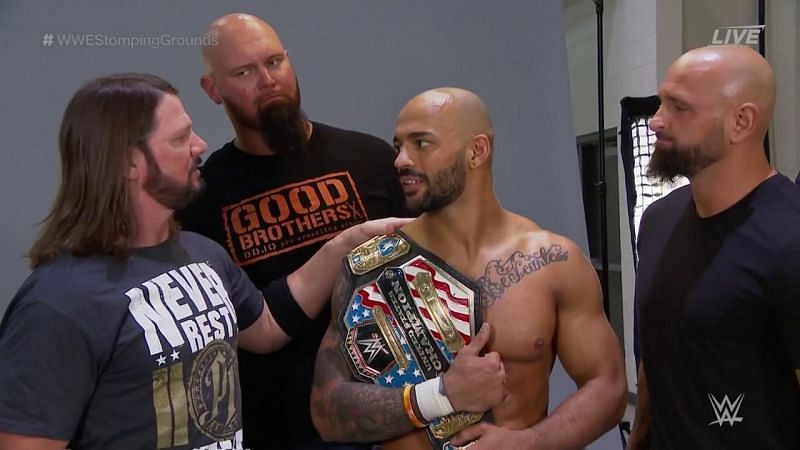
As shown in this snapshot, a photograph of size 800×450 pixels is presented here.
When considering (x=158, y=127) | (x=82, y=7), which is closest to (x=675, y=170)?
(x=158, y=127)

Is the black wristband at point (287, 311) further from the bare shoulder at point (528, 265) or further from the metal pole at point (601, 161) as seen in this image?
the metal pole at point (601, 161)

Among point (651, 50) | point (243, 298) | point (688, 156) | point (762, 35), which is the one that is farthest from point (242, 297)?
point (651, 50)

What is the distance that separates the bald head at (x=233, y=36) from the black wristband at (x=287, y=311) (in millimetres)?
669

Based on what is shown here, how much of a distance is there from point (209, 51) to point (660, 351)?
1.45 metres

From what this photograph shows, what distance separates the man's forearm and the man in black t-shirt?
0.69 m

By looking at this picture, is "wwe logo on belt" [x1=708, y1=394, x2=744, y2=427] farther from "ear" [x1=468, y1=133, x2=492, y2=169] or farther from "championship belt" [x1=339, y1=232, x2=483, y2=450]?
"ear" [x1=468, y1=133, x2=492, y2=169]

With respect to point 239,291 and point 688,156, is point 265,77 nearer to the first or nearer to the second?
point 239,291

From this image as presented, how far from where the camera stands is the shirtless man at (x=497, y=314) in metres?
1.73

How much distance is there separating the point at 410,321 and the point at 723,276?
684 mm

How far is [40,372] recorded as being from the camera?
1.30 metres

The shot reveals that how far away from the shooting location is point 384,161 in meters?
2.29

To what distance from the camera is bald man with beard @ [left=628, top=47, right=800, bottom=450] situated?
1502mm

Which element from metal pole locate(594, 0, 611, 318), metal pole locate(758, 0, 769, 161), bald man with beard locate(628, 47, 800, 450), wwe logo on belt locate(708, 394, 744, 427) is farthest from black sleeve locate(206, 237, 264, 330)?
metal pole locate(758, 0, 769, 161)

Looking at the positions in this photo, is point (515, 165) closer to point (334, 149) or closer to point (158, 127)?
point (334, 149)
